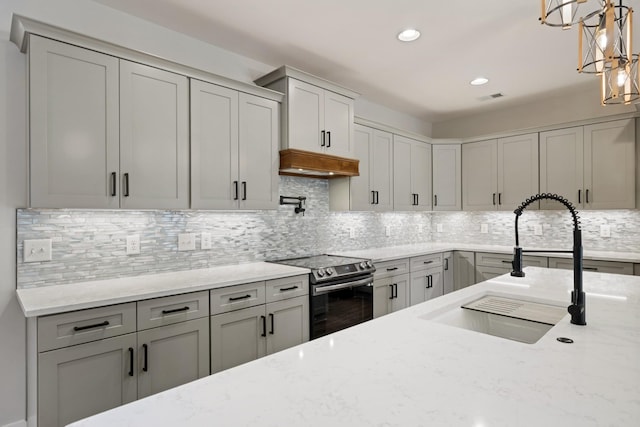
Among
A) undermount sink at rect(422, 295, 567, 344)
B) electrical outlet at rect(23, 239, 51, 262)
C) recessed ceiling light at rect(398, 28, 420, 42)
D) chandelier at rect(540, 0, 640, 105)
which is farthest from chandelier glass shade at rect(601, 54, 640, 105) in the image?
electrical outlet at rect(23, 239, 51, 262)

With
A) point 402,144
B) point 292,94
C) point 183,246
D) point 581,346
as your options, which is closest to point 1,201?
point 183,246

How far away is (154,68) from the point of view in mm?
2375

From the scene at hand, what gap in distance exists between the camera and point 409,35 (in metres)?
2.82

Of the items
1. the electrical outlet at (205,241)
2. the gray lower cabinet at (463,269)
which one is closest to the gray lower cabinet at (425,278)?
the gray lower cabinet at (463,269)

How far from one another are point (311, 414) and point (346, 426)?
0.27 feet

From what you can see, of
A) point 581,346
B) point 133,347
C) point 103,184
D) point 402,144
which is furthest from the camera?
point 402,144

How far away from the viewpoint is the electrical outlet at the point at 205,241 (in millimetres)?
2902

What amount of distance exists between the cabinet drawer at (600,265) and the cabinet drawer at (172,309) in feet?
11.6

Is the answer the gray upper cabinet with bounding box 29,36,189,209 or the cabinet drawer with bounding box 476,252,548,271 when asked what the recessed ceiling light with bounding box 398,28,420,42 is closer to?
the gray upper cabinet with bounding box 29,36,189,209

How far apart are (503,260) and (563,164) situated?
1262 mm

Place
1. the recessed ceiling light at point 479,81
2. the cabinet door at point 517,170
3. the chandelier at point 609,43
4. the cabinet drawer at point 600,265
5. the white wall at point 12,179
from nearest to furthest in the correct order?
the chandelier at point 609,43 → the white wall at point 12,179 → the cabinet drawer at point 600,265 → the recessed ceiling light at point 479,81 → the cabinet door at point 517,170

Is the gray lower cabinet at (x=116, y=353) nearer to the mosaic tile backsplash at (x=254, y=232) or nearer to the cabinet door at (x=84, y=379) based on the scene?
the cabinet door at (x=84, y=379)

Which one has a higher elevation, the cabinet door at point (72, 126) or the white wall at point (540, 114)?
the white wall at point (540, 114)

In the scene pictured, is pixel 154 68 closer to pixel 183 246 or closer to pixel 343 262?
pixel 183 246
